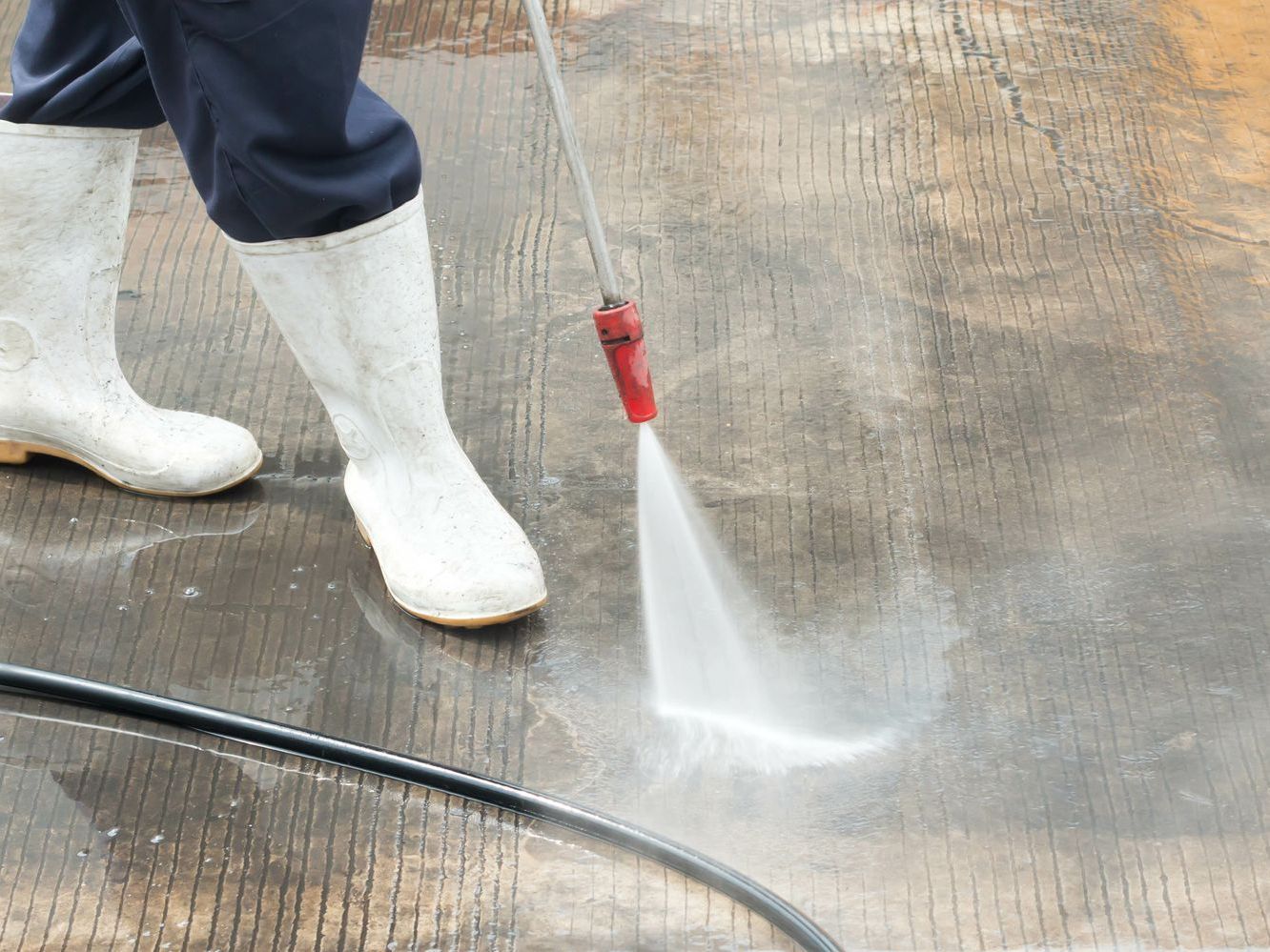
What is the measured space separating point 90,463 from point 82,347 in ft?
0.49

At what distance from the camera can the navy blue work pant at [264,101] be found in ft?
3.72

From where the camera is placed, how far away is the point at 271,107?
116 cm

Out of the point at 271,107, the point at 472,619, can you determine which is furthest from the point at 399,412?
the point at 271,107

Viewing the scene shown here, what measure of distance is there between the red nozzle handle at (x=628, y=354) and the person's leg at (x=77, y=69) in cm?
56

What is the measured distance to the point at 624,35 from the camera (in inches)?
94.7

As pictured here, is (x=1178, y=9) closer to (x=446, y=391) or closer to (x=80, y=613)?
(x=446, y=391)

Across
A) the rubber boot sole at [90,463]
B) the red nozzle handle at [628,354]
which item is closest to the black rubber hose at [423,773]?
the rubber boot sole at [90,463]

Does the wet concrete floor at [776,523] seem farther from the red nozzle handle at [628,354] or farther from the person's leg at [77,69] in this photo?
the person's leg at [77,69]

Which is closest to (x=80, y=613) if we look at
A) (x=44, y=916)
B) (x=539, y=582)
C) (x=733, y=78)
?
(x=44, y=916)

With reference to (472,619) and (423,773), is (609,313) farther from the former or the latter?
(423,773)

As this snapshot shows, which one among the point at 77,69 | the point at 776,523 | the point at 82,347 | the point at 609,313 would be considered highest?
the point at 77,69

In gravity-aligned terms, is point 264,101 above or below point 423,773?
above

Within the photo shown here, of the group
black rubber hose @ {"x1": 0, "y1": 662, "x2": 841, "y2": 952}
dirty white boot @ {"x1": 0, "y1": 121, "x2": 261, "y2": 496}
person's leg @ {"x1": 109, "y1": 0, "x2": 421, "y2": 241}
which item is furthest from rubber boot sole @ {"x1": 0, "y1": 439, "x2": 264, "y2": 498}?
person's leg @ {"x1": 109, "y1": 0, "x2": 421, "y2": 241}

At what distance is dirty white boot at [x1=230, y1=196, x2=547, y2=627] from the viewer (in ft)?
4.33
